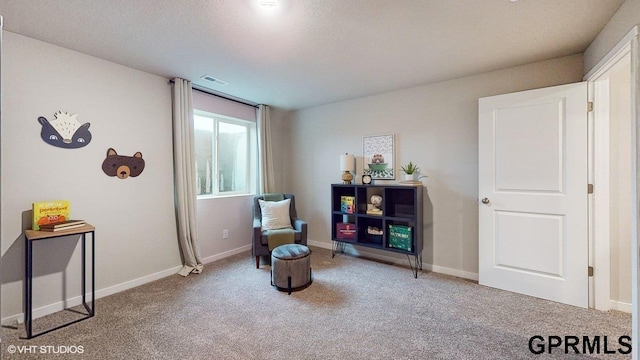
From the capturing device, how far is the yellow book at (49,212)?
2328 millimetres

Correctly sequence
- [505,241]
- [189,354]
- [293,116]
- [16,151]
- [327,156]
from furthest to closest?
[293,116] < [327,156] < [505,241] < [16,151] < [189,354]

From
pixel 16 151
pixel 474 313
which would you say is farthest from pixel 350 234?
pixel 16 151

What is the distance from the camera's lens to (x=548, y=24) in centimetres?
219

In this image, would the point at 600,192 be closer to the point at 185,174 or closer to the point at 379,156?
the point at 379,156

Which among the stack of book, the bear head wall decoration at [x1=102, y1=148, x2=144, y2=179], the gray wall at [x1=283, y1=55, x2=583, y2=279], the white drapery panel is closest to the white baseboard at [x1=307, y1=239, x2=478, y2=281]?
the gray wall at [x1=283, y1=55, x2=583, y2=279]

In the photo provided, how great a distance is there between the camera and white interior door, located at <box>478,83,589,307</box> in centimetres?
254

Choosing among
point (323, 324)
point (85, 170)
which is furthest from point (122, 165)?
point (323, 324)

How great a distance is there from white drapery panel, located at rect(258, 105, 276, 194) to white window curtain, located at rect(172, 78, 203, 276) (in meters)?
1.13

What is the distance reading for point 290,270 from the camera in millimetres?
2885

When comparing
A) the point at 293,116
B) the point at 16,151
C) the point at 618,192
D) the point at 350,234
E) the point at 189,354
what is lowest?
the point at 189,354

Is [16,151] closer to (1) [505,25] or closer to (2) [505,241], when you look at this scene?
(1) [505,25]

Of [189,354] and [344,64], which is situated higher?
[344,64]

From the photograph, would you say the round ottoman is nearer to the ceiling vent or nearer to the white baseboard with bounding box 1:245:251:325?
the white baseboard with bounding box 1:245:251:325

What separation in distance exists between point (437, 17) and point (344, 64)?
1003 mm
